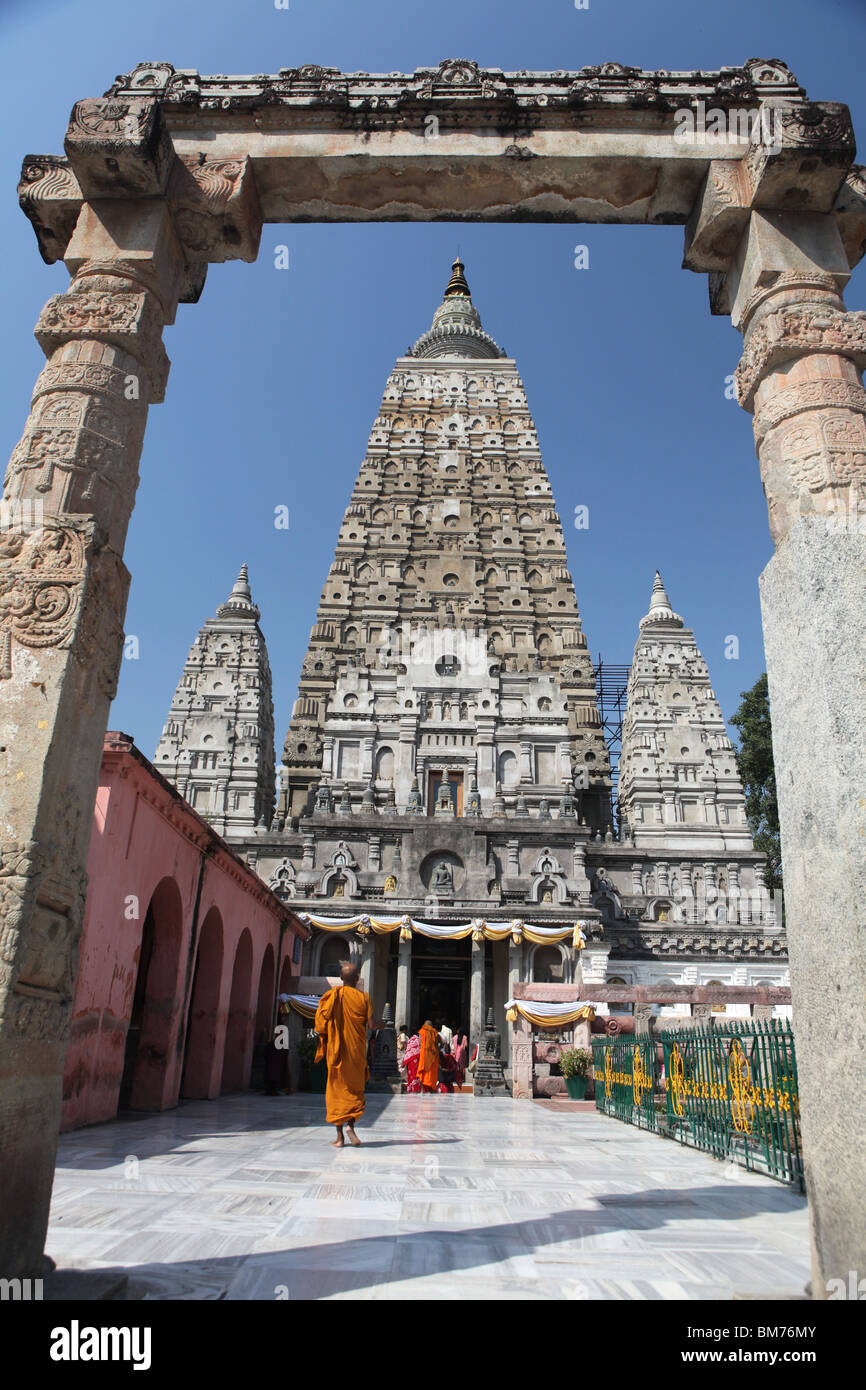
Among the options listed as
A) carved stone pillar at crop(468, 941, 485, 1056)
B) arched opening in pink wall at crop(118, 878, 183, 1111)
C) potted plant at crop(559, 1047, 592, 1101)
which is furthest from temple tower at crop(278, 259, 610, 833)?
arched opening in pink wall at crop(118, 878, 183, 1111)

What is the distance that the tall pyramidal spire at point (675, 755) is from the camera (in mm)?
36750

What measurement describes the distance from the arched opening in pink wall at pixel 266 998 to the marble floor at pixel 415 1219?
908 cm

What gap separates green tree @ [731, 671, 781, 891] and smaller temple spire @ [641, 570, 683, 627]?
5.17 metres

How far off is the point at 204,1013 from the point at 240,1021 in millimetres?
2701

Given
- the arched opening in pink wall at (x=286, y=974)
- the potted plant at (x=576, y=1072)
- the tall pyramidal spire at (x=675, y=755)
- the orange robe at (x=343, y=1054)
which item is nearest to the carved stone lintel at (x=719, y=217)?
the orange robe at (x=343, y=1054)

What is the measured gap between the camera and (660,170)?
462cm

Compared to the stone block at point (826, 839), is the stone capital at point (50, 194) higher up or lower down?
higher up

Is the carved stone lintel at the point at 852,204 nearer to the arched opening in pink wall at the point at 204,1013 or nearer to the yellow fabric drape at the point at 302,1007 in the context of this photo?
the arched opening in pink wall at the point at 204,1013

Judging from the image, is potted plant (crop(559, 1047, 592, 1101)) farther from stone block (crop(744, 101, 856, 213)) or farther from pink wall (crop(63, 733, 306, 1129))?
stone block (crop(744, 101, 856, 213))

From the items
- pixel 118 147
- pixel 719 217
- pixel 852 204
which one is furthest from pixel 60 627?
pixel 852 204

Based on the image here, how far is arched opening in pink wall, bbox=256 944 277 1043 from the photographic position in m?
17.5

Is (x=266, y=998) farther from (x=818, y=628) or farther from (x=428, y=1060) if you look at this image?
(x=818, y=628)

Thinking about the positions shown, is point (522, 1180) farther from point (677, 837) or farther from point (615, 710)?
point (615, 710)
